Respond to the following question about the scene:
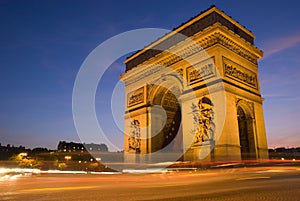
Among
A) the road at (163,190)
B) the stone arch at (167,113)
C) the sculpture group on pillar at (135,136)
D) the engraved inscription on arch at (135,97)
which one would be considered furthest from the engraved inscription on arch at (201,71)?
the road at (163,190)

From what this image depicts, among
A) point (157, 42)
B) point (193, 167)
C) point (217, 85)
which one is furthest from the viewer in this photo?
point (157, 42)

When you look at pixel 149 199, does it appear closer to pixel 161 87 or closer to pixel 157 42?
pixel 161 87

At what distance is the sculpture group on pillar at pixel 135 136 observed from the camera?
2067cm

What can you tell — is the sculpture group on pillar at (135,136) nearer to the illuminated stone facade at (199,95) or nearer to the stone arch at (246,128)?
the illuminated stone facade at (199,95)

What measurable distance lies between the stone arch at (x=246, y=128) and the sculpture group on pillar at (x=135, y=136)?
25.6 ft

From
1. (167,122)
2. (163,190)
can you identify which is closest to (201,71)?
(167,122)

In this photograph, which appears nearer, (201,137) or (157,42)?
(201,137)

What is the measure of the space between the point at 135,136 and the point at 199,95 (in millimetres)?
7065

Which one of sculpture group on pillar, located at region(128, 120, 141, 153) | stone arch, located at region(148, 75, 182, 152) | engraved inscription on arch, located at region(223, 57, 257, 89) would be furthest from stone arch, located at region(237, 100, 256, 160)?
sculpture group on pillar, located at region(128, 120, 141, 153)

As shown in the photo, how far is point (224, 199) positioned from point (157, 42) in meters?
18.7

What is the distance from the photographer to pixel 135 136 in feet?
69.0

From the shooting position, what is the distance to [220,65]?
15828 mm

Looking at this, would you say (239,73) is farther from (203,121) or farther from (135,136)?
(135,136)

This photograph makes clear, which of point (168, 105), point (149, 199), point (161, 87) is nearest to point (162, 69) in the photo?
point (161, 87)
